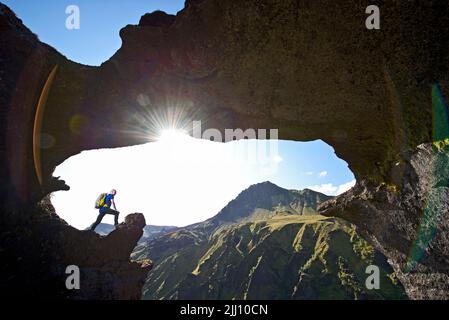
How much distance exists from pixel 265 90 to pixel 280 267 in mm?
144584

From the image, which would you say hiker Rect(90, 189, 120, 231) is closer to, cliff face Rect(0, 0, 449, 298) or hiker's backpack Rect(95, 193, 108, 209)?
hiker's backpack Rect(95, 193, 108, 209)

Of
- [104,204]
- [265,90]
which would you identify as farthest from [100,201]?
[265,90]

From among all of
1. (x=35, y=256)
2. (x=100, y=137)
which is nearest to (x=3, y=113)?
(x=100, y=137)

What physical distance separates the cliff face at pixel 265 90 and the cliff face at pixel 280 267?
119 m

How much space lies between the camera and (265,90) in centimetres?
1455

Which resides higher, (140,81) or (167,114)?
(140,81)

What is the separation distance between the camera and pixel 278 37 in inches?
476

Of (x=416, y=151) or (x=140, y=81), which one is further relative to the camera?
(x=140, y=81)

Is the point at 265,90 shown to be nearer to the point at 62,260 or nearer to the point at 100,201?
the point at 100,201

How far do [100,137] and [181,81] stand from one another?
7935 mm

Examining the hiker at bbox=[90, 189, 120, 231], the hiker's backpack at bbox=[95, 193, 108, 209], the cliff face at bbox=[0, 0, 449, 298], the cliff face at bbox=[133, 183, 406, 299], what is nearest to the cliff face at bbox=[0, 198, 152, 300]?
the cliff face at bbox=[0, 0, 449, 298]

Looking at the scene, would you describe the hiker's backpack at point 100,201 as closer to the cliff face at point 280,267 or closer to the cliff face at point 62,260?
the cliff face at point 62,260

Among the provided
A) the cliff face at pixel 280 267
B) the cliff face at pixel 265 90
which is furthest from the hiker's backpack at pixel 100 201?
the cliff face at pixel 280 267
